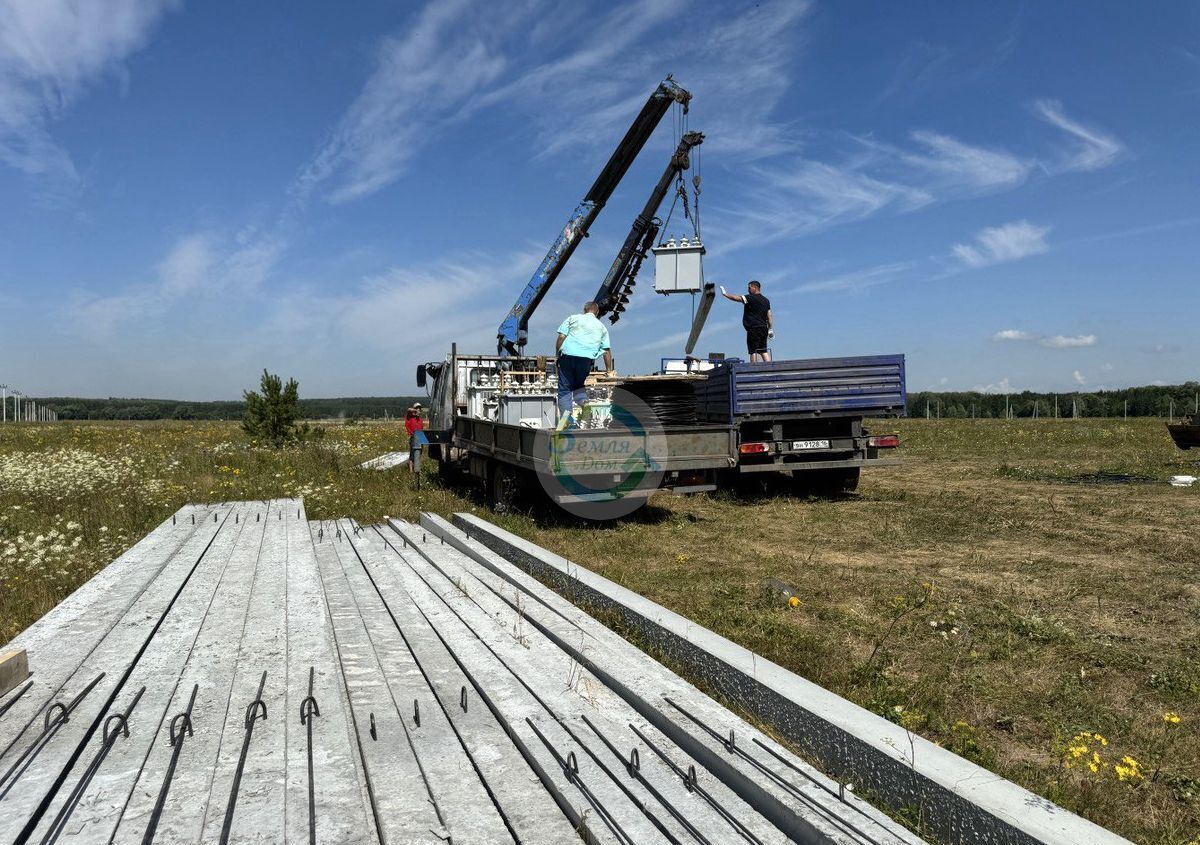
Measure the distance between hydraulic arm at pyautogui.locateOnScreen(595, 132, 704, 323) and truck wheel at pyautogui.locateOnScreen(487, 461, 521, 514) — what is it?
6765 mm

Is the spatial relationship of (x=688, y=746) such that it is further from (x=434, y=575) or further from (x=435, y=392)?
(x=435, y=392)

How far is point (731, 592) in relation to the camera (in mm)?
5453

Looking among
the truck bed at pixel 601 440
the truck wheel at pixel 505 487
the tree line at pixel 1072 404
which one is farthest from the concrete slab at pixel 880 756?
the tree line at pixel 1072 404

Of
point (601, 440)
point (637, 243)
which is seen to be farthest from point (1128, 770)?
point (637, 243)

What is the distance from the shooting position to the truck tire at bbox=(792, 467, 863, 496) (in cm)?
1045

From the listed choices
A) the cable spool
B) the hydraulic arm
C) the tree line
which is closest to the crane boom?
the hydraulic arm

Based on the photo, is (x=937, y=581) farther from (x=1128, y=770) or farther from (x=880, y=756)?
(x=880, y=756)

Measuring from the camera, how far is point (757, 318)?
11.5 metres

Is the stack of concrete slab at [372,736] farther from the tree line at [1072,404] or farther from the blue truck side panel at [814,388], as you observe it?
the tree line at [1072,404]

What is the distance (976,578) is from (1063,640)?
1507 millimetres

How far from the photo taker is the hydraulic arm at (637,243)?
13.7 metres

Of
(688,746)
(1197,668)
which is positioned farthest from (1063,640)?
(688,746)

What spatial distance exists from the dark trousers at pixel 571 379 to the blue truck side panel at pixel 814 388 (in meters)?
1.75

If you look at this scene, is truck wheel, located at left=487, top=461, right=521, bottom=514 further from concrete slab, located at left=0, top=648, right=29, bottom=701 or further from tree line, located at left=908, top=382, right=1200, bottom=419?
tree line, located at left=908, top=382, right=1200, bottom=419
